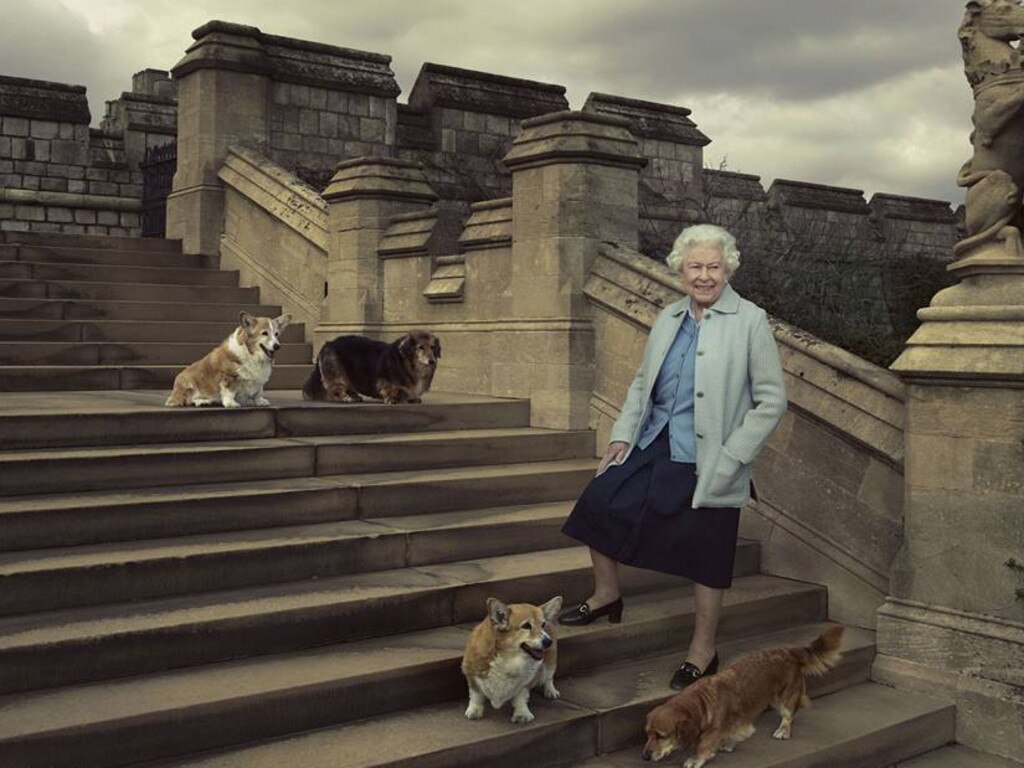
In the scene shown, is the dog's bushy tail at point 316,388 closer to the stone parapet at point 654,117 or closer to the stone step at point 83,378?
the stone step at point 83,378

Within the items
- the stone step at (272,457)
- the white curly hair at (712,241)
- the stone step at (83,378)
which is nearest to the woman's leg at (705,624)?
the white curly hair at (712,241)

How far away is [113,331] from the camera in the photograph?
950 centimetres

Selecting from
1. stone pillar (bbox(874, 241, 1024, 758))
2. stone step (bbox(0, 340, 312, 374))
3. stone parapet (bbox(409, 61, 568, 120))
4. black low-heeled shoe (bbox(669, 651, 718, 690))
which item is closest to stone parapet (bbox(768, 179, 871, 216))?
stone parapet (bbox(409, 61, 568, 120))

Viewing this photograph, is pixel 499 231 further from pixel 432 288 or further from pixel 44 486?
pixel 44 486

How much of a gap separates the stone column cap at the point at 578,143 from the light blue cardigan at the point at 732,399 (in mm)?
3374

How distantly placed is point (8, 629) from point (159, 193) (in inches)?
442

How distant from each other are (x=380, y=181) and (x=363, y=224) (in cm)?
43

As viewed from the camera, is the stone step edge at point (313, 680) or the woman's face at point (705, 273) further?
the woman's face at point (705, 273)

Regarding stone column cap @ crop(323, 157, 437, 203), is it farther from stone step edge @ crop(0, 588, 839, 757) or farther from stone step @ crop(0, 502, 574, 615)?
stone step edge @ crop(0, 588, 839, 757)

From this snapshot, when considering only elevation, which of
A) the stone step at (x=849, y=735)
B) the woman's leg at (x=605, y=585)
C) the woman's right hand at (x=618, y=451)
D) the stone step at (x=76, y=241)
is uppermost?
the stone step at (x=76, y=241)

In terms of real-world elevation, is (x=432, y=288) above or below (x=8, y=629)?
above

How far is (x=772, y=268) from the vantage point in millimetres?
10547

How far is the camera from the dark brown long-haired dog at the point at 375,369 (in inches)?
299

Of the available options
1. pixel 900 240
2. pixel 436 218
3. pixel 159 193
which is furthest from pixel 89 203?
pixel 900 240
